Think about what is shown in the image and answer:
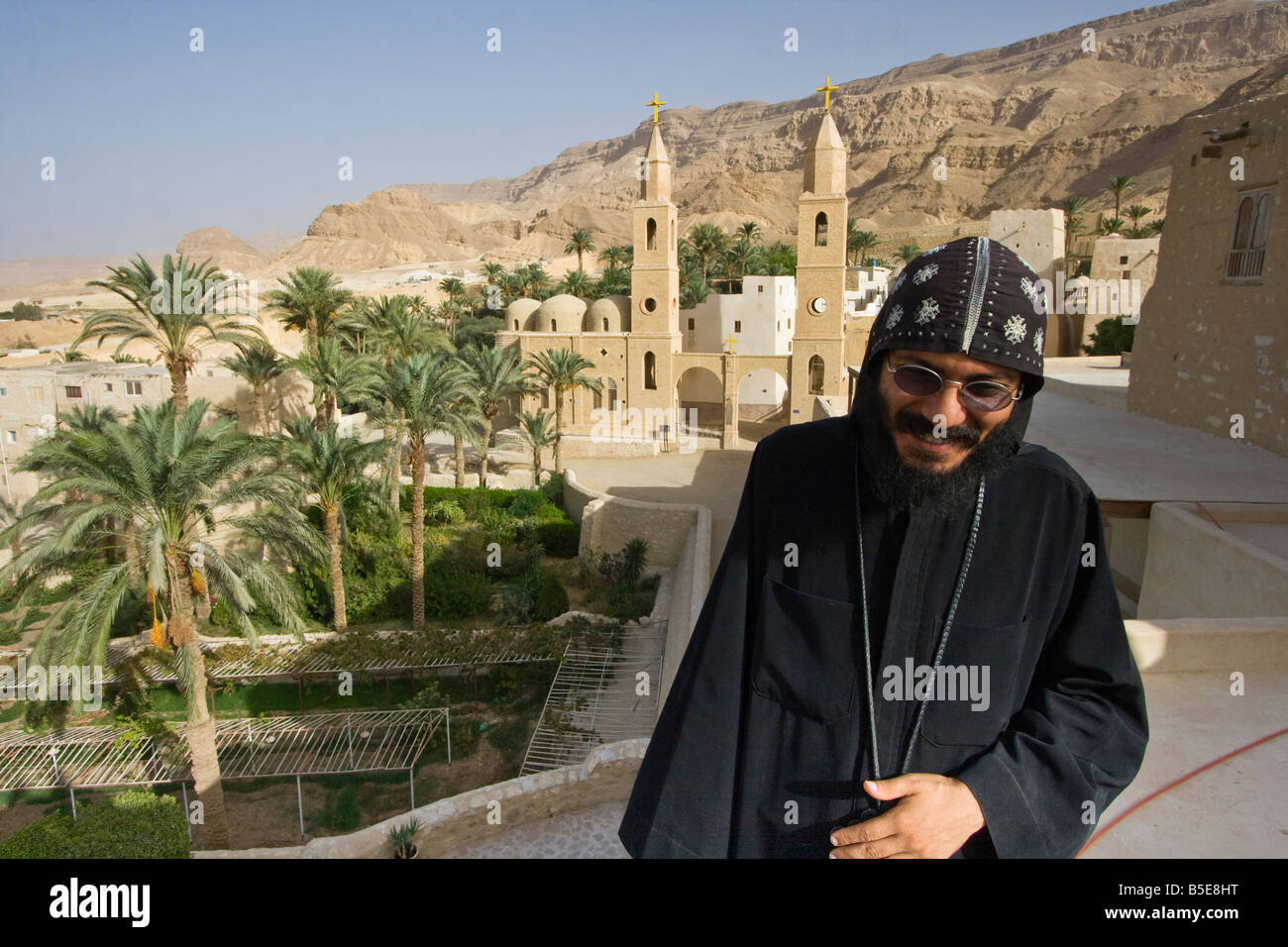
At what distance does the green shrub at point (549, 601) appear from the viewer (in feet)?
55.6

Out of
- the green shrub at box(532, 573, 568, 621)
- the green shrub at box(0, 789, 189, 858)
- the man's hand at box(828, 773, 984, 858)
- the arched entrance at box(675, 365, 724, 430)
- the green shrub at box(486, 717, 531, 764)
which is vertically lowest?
the green shrub at box(486, 717, 531, 764)

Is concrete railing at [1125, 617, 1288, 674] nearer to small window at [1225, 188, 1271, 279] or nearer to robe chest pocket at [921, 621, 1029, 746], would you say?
robe chest pocket at [921, 621, 1029, 746]

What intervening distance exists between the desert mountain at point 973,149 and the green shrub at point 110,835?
72560mm

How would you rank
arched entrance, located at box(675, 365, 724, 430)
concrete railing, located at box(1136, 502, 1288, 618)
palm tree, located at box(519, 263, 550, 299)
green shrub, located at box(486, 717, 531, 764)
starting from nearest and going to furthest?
concrete railing, located at box(1136, 502, 1288, 618) → green shrub, located at box(486, 717, 531, 764) → arched entrance, located at box(675, 365, 724, 430) → palm tree, located at box(519, 263, 550, 299)

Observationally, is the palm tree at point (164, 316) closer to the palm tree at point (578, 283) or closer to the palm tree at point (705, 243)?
the palm tree at point (578, 283)

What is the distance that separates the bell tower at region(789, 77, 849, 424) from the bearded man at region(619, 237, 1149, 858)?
90.0 ft

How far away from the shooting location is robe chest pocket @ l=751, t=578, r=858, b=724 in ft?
5.39

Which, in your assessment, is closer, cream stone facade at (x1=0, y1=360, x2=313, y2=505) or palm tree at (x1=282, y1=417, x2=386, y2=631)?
palm tree at (x1=282, y1=417, x2=386, y2=631)

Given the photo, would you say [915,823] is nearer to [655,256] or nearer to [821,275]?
[821,275]

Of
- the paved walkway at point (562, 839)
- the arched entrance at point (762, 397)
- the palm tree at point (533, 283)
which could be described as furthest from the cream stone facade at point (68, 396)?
the palm tree at point (533, 283)

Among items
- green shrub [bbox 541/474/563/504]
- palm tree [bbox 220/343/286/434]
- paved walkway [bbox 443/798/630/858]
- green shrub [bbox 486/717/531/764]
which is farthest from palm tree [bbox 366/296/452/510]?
paved walkway [bbox 443/798/630/858]

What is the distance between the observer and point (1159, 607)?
7.47m
